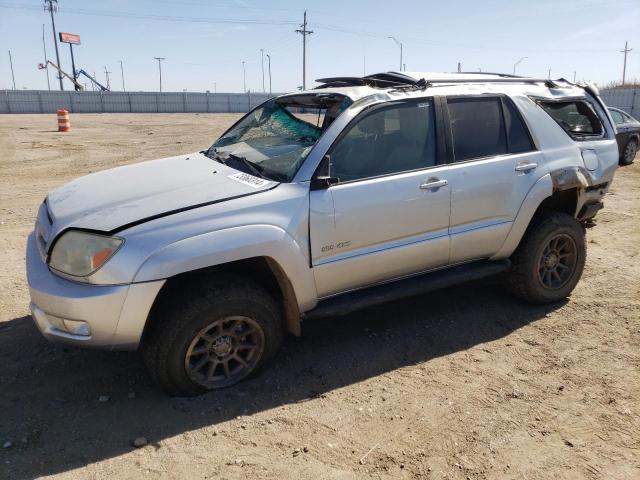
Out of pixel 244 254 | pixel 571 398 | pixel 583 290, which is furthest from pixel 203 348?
pixel 583 290

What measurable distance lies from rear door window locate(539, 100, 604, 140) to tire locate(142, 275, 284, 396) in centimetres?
297

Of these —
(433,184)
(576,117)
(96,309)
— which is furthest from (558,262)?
(96,309)

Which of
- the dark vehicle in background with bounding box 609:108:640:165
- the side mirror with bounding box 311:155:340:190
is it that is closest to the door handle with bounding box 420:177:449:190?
the side mirror with bounding box 311:155:340:190

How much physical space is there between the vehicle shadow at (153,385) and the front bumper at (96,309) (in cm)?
48

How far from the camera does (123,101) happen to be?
4559 centimetres

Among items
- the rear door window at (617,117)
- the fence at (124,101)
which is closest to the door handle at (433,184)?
the rear door window at (617,117)

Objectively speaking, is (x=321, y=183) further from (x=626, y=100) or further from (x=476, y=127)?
(x=626, y=100)

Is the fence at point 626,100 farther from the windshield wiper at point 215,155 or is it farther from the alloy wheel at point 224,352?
the alloy wheel at point 224,352

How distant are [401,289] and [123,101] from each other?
1866 inches

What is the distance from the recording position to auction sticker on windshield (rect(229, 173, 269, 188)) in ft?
10.7

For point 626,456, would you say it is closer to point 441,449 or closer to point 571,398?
point 571,398

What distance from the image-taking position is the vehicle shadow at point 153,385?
2812 mm

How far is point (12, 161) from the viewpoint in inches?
493

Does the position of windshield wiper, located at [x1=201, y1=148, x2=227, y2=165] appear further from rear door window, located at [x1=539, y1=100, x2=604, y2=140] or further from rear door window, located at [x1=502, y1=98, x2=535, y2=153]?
rear door window, located at [x1=539, y1=100, x2=604, y2=140]
